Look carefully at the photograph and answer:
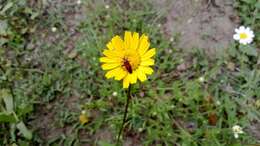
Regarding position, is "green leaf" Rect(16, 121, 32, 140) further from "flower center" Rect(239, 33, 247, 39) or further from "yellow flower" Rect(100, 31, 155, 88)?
"flower center" Rect(239, 33, 247, 39)

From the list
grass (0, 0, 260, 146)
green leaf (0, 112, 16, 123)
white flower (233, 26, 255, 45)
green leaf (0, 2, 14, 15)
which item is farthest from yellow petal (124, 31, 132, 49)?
green leaf (0, 2, 14, 15)

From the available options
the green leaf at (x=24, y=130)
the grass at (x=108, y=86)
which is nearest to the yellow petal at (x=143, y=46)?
the grass at (x=108, y=86)

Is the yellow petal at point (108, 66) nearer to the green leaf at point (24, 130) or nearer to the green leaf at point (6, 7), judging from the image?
the green leaf at point (24, 130)

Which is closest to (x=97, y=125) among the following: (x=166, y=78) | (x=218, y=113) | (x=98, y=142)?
(x=98, y=142)

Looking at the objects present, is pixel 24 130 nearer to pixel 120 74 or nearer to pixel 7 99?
pixel 7 99

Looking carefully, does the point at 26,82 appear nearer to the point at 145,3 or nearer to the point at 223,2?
the point at 145,3

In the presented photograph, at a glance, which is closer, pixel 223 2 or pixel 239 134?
pixel 239 134

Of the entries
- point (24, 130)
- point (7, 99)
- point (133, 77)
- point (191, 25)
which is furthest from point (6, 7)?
point (133, 77)
